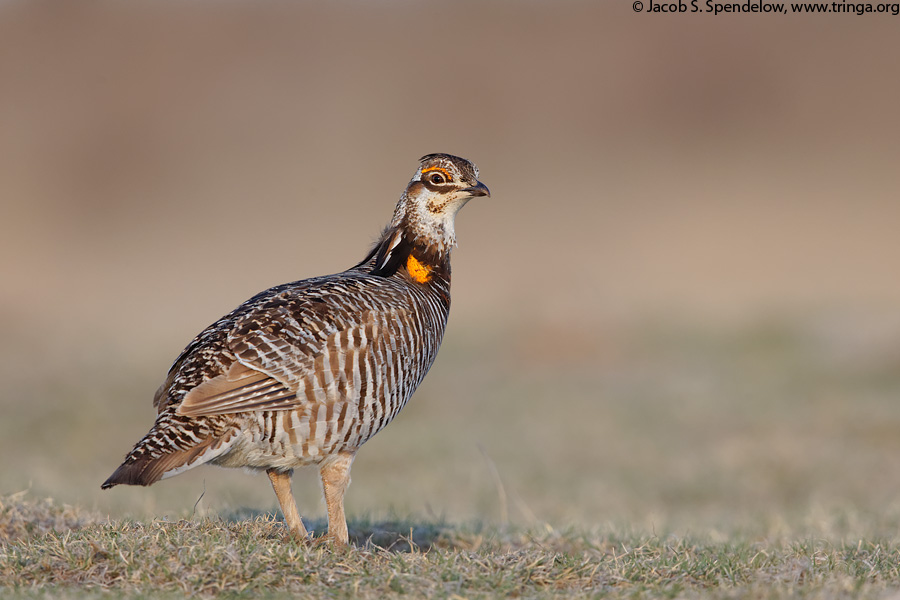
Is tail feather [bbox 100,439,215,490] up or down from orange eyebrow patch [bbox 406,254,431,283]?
down

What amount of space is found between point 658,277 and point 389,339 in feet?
60.9

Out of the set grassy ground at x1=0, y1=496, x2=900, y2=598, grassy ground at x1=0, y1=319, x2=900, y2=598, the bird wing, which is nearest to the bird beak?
the bird wing

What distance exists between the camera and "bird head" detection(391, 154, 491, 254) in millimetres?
5613

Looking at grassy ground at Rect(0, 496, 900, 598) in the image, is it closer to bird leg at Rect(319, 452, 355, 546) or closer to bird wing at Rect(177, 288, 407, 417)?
bird leg at Rect(319, 452, 355, 546)

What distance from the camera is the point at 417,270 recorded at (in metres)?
5.63

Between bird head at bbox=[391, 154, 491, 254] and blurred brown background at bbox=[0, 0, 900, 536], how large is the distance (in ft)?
4.14

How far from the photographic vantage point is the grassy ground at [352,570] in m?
3.94

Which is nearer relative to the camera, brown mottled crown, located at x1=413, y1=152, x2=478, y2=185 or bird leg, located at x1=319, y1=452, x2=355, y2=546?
bird leg, located at x1=319, y1=452, x2=355, y2=546

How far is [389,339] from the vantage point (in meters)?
4.80

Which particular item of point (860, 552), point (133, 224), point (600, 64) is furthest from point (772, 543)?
point (600, 64)

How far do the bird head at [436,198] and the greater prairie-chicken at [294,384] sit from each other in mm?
508

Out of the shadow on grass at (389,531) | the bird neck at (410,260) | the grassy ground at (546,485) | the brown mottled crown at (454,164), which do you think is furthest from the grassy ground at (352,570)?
the brown mottled crown at (454,164)

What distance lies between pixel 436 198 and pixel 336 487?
168 centimetres

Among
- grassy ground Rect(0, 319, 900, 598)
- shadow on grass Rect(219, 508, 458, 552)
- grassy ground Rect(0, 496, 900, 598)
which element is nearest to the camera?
grassy ground Rect(0, 496, 900, 598)
